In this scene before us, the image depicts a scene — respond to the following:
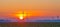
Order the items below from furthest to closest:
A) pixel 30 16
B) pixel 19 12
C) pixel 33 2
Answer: pixel 30 16 < pixel 19 12 < pixel 33 2

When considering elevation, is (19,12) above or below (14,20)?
above

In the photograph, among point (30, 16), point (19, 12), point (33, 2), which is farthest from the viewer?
point (30, 16)
